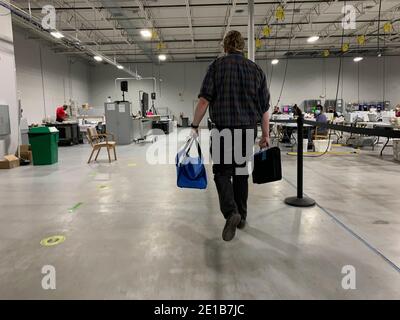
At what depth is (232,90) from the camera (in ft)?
7.27

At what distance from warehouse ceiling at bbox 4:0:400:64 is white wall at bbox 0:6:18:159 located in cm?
162

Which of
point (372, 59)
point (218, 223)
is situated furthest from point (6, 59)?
point (372, 59)

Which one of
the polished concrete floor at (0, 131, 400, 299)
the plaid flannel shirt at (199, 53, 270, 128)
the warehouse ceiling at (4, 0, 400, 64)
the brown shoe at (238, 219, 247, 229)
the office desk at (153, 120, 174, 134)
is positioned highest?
the warehouse ceiling at (4, 0, 400, 64)

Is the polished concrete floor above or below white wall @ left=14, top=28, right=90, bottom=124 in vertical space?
below

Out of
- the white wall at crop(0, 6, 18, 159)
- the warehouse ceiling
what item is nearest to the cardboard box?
the white wall at crop(0, 6, 18, 159)

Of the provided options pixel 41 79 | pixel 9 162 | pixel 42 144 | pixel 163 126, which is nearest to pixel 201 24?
pixel 163 126

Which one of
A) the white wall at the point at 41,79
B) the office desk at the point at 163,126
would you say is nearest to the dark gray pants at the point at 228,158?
the white wall at the point at 41,79

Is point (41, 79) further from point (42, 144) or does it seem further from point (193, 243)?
point (193, 243)

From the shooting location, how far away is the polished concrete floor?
171cm

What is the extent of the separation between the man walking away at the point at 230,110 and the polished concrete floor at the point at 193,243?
1.25 feet

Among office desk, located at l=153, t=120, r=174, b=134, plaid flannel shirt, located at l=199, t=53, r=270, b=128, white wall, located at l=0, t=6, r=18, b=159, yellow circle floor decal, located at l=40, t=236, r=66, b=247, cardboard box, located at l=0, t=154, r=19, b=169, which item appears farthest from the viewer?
office desk, located at l=153, t=120, r=174, b=134

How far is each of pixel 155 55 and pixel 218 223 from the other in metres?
15.3

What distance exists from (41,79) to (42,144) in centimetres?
826

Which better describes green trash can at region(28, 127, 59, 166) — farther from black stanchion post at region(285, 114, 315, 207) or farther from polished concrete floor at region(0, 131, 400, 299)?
black stanchion post at region(285, 114, 315, 207)
